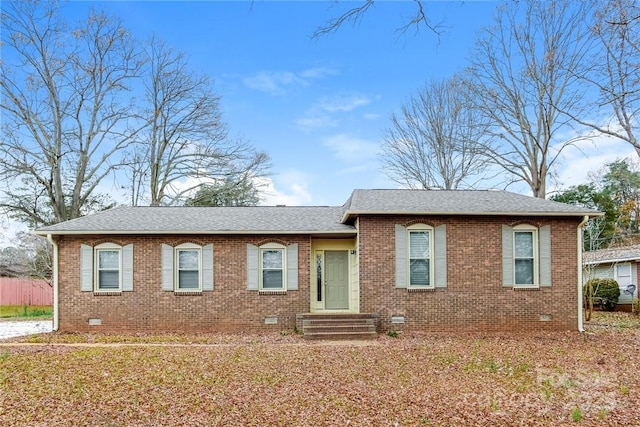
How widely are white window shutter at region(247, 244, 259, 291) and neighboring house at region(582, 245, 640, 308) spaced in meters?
13.0

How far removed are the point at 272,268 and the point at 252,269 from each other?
555 mm

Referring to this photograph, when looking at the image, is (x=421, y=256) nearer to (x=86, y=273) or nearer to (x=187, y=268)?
(x=187, y=268)

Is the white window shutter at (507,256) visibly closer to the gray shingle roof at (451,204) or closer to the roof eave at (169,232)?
the gray shingle roof at (451,204)

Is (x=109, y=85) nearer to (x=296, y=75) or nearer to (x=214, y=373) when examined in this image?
(x=296, y=75)

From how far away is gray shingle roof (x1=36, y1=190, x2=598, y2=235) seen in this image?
14.0 metres

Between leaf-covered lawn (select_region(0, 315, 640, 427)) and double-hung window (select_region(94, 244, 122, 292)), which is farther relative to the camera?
double-hung window (select_region(94, 244, 122, 292))

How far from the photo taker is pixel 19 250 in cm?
2594

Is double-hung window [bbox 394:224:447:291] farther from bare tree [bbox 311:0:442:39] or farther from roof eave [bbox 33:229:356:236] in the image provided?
bare tree [bbox 311:0:442:39]

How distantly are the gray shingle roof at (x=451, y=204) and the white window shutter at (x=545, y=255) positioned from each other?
0.57 metres

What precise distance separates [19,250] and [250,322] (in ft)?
57.1

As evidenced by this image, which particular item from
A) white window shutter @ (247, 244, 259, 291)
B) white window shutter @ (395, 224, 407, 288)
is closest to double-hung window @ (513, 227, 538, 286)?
white window shutter @ (395, 224, 407, 288)

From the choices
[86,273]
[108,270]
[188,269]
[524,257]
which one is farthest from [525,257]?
[86,273]

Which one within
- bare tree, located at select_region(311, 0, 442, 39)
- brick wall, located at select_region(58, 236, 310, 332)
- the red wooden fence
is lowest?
the red wooden fence

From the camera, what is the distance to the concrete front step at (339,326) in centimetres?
1297
